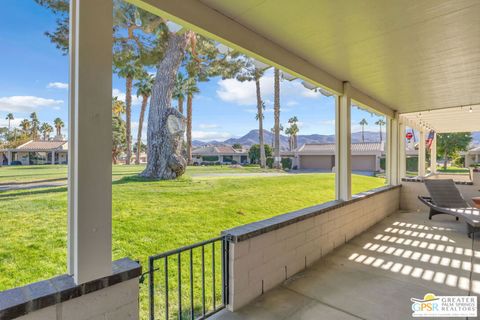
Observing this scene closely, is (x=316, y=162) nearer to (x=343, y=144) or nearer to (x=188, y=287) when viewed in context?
(x=343, y=144)

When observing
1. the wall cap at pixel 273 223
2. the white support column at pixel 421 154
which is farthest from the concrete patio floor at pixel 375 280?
the white support column at pixel 421 154

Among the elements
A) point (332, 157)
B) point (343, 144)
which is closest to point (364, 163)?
point (332, 157)

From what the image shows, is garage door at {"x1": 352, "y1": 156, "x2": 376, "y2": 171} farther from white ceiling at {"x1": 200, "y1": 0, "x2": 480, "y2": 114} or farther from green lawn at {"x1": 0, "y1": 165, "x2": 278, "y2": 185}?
white ceiling at {"x1": 200, "y1": 0, "x2": 480, "y2": 114}

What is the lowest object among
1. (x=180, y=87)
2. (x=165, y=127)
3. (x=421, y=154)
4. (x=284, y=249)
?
(x=284, y=249)

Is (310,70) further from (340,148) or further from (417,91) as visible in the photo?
(417,91)

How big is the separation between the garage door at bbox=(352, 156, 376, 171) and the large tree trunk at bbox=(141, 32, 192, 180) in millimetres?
23041

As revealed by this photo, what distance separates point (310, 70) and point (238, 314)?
308 cm

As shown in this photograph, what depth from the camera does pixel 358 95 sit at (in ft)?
16.2

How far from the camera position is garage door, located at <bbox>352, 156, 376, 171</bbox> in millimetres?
26469

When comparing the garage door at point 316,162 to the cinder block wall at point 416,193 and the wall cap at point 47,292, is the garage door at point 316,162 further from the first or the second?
the wall cap at point 47,292

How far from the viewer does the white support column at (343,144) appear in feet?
14.3

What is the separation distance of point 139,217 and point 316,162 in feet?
83.3

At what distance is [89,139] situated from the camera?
1.50 metres

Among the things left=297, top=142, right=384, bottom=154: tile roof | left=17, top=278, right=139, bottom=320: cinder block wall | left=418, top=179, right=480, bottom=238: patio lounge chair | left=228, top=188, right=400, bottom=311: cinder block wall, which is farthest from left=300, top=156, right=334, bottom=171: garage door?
left=17, top=278, right=139, bottom=320: cinder block wall
